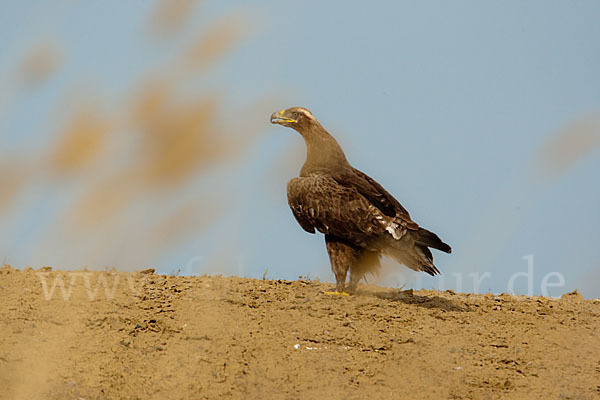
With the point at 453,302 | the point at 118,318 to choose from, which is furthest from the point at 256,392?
the point at 453,302

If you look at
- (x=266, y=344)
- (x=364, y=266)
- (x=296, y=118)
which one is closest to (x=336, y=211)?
(x=364, y=266)

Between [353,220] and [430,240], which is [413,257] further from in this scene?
[353,220]

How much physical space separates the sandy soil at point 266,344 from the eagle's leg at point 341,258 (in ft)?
0.93

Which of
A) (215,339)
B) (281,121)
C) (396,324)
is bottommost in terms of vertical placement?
(215,339)

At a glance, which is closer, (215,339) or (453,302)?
(215,339)

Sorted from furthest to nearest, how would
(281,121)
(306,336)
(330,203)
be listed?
(281,121) < (330,203) < (306,336)

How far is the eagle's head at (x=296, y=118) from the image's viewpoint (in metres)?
8.52

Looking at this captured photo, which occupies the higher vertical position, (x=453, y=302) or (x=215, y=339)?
(x=453, y=302)

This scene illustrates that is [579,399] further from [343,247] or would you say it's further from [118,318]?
[118,318]

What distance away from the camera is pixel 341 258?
25.8 feet

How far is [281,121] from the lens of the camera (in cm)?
862

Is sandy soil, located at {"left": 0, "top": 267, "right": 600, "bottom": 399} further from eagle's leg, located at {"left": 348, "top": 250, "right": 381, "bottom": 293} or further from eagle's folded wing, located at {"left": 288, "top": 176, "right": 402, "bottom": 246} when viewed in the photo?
eagle's folded wing, located at {"left": 288, "top": 176, "right": 402, "bottom": 246}

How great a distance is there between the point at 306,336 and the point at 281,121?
2911 mm

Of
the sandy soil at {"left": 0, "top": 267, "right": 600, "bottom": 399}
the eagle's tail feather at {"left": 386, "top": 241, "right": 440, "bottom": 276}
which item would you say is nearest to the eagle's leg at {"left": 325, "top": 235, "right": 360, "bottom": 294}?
the sandy soil at {"left": 0, "top": 267, "right": 600, "bottom": 399}
